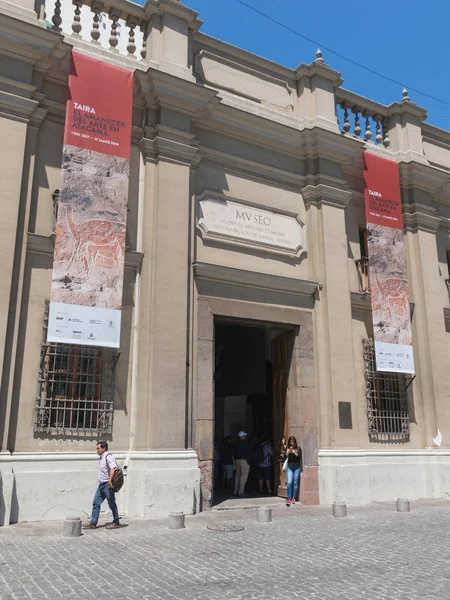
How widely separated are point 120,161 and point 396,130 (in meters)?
8.24

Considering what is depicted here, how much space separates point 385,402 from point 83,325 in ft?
24.2

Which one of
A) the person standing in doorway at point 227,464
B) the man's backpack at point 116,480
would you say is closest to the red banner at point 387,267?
the person standing in doorway at point 227,464

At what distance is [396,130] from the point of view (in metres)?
15.3

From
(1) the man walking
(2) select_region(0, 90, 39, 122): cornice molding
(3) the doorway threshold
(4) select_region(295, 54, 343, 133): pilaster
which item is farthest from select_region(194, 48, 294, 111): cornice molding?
(3) the doorway threshold

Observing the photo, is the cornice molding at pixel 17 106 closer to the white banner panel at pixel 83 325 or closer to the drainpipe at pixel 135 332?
the drainpipe at pixel 135 332

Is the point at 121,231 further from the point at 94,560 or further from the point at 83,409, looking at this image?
the point at 94,560

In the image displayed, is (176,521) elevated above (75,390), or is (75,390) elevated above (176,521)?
(75,390)

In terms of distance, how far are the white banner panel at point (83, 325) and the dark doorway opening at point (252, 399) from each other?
105 inches

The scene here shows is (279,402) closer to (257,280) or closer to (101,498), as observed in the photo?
(257,280)

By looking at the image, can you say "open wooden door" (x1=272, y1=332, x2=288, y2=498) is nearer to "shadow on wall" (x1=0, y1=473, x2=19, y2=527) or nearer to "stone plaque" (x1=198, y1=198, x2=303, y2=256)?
"stone plaque" (x1=198, y1=198, x2=303, y2=256)

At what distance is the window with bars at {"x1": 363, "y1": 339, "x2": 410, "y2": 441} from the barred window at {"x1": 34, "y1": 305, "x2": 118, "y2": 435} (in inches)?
237

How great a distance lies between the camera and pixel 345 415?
12148mm

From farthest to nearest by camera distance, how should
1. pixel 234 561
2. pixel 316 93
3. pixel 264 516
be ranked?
pixel 316 93 < pixel 264 516 < pixel 234 561

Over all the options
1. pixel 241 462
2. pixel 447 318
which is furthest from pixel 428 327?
pixel 241 462
